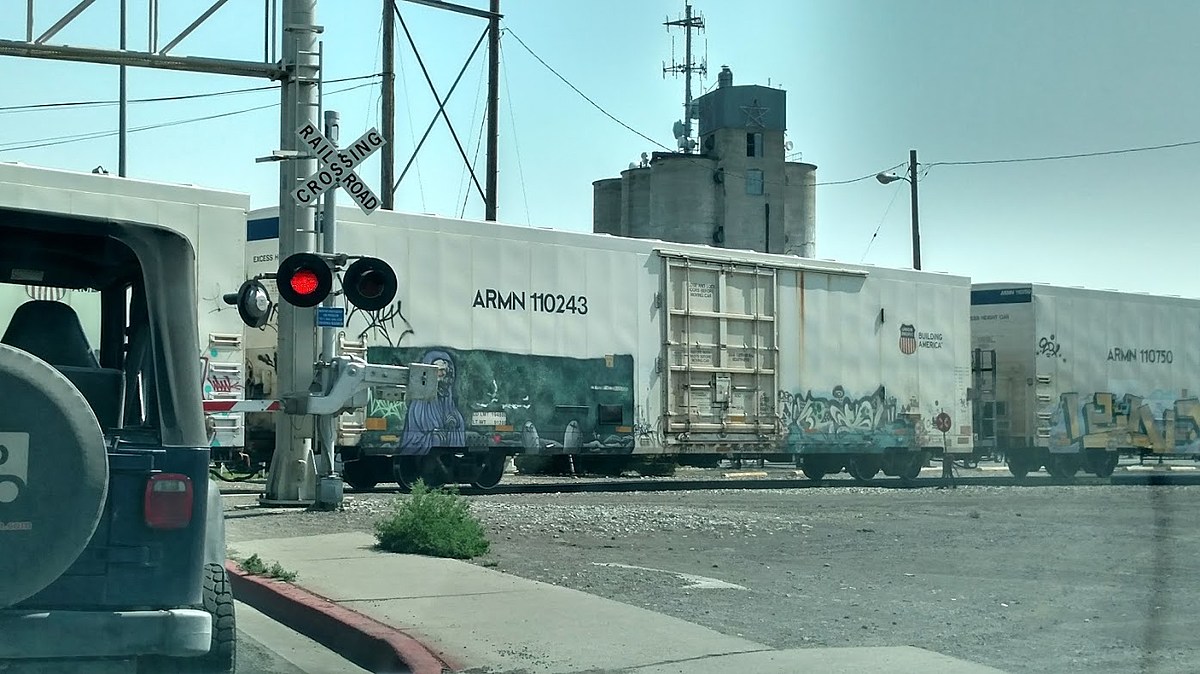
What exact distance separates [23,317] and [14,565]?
50.1 inches

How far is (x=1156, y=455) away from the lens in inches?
1201

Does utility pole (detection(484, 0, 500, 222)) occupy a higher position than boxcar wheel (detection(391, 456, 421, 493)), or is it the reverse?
utility pole (detection(484, 0, 500, 222))

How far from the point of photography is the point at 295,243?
14.0m

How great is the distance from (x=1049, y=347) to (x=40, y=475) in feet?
87.4

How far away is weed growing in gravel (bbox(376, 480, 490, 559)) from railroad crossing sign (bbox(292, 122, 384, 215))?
3.34m

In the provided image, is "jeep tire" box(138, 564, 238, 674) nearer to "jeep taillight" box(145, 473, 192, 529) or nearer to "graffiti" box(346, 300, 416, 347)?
"jeep taillight" box(145, 473, 192, 529)

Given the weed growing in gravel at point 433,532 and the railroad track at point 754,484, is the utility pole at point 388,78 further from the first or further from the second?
the weed growing in gravel at point 433,532

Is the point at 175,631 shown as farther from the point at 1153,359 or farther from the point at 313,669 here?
the point at 1153,359

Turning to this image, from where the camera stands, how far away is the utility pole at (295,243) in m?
13.9

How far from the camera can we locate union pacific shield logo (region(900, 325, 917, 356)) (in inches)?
1037

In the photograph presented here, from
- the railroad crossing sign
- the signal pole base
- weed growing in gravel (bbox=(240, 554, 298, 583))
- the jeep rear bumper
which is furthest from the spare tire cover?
the signal pole base

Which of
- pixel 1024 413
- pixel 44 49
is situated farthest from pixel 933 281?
pixel 44 49

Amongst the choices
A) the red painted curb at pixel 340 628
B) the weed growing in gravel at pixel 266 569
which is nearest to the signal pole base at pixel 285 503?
the weed growing in gravel at pixel 266 569

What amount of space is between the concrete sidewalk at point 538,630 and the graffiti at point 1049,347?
21.0 m
